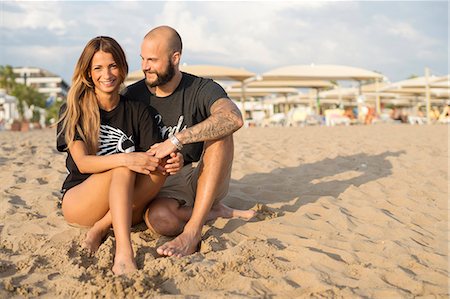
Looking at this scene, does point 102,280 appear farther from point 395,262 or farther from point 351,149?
point 351,149

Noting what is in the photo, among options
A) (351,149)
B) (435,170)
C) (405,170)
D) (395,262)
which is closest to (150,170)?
(395,262)

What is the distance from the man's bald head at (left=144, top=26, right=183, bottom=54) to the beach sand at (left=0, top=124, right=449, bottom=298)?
113 centimetres

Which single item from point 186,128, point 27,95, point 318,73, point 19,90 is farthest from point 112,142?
point 27,95

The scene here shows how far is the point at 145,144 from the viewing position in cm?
296

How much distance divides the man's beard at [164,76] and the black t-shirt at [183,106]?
9 centimetres

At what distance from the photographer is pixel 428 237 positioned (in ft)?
10.6

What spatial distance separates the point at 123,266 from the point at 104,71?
1.11 meters

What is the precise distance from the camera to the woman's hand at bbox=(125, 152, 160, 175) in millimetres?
2592

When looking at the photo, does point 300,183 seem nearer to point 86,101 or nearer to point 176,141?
point 176,141

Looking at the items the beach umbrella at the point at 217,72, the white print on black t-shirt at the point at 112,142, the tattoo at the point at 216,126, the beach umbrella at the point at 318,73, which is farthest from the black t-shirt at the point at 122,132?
the beach umbrella at the point at 318,73

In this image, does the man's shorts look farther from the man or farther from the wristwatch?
the wristwatch

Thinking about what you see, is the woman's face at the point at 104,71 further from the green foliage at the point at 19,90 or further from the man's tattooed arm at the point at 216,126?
the green foliage at the point at 19,90

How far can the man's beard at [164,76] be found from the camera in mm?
3102

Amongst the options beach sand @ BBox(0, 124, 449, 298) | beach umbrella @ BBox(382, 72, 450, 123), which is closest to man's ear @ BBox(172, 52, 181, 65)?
beach sand @ BBox(0, 124, 449, 298)
